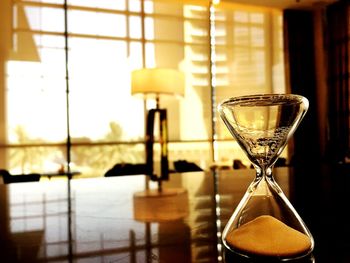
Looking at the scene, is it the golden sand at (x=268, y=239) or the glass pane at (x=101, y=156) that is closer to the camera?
the golden sand at (x=268, y=239)

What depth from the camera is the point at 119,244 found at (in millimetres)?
516

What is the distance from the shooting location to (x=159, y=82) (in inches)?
94.5

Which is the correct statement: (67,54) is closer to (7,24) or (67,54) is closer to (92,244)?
→ (7,24)

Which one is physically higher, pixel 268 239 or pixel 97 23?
pixel 97 23

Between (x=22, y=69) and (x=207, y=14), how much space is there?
3.53 m

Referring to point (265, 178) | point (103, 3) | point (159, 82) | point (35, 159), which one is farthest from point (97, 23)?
point (265, 178)

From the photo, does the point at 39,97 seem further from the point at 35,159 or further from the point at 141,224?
the point at 141,224

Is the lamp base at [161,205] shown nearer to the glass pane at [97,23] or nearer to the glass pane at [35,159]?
the glass pane at [35,159]

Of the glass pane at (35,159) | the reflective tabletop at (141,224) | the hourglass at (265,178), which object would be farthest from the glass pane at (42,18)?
the hourglass at (265,178)

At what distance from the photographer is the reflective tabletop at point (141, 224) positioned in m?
0.47

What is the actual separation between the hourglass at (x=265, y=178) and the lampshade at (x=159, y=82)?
6.32 ft

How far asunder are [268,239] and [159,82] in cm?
203

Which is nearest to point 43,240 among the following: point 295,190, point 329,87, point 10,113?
point 295,190

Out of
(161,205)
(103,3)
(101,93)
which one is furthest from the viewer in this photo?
(103,3)
